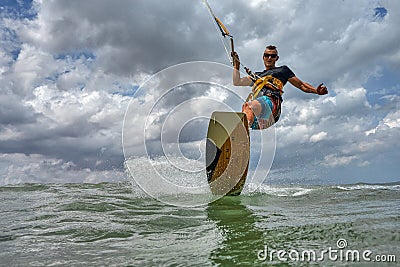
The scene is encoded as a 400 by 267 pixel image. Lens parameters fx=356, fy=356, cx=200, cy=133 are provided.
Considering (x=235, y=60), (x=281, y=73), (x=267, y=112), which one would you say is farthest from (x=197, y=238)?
(x=281, y=73)

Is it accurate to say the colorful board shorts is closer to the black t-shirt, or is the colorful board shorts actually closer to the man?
the man

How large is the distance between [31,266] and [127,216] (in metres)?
3.38

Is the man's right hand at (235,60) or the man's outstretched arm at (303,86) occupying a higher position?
A: the man's right hand at (235,60)

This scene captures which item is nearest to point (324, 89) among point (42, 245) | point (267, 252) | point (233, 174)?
point (233, 174)

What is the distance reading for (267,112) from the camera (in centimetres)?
1067

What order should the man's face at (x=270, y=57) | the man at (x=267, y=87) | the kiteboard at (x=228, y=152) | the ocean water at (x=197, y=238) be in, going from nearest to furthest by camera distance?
the ocean water at (x=197, y=238) → the man at (x=267, y=87) → the kiteboard at (x=228, y=152) → the man's face at (x=270, y=57)

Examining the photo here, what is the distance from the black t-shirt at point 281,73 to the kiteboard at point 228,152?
179 cm

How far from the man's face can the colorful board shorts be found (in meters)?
1.50

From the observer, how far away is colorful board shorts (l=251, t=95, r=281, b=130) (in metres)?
10.6

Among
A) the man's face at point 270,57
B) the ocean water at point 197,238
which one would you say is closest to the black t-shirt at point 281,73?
the man's face at point 270,57

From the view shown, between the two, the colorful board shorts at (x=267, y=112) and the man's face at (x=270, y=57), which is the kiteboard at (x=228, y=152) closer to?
the colorful board shorts at (x=267, y=112)

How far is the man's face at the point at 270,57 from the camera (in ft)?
38.2

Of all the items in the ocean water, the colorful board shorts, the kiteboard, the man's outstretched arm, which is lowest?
the ocean water

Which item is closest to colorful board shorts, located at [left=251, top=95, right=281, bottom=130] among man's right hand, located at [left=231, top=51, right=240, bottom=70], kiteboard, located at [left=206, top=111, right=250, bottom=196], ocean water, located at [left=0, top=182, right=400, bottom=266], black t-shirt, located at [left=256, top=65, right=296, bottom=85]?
kiteboard, located at [left=206, top=111, right=250, bottom=196]
